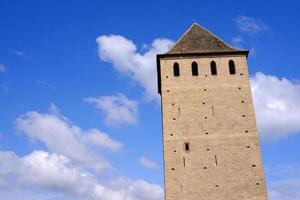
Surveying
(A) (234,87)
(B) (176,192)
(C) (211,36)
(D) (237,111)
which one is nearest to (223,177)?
(B) (176,192)

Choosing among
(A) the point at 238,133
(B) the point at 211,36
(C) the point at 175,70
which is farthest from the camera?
(B) the point at 211,36

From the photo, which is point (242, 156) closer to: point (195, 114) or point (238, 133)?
point (238, 133)

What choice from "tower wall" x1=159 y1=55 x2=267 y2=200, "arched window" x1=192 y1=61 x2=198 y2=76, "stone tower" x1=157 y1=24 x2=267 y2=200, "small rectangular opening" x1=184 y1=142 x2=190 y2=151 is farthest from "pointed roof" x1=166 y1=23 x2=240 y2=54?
Answer: "small rectangular opening" x1=184 y1=142 x2=190 y2=151

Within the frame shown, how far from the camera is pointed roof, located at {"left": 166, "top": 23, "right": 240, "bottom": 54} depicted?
79.5 ft

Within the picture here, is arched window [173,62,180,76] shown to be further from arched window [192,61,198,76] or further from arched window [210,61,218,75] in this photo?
arched window [210,61,218,75]

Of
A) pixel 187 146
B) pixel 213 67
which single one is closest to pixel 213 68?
pixel 213 67

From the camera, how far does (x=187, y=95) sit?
880 inches

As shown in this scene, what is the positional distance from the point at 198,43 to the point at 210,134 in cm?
651

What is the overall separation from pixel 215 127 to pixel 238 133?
124 centimetres

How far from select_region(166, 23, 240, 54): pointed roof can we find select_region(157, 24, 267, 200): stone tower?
0.20 ft

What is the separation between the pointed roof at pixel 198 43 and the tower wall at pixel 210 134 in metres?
0.74

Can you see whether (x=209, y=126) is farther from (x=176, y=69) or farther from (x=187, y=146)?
(x=176, y=69)

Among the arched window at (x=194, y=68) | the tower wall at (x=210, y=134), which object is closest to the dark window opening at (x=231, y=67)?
the tower wall at (x=210, y=134)

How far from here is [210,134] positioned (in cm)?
2128
